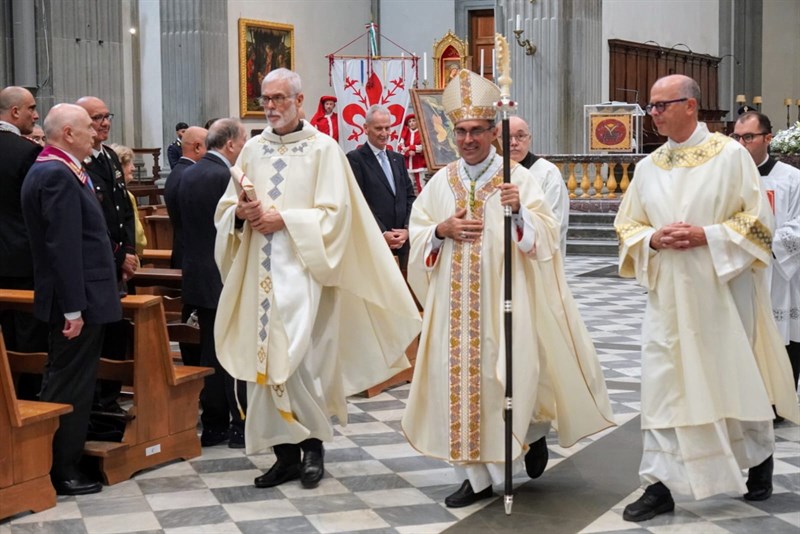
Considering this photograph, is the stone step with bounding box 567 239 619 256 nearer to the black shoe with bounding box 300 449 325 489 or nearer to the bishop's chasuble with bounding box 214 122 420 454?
the bishop's chasuble with bounding box 214 122 420 454

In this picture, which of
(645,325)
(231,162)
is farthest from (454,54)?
(645,325)

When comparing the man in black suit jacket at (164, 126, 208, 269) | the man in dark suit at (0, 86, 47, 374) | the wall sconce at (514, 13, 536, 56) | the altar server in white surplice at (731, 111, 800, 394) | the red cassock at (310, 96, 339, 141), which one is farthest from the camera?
the wall sconce at (514, 13, 536, 56)

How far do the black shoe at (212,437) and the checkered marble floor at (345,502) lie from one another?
0.21 feet

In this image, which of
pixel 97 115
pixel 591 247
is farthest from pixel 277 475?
pixel 591 247

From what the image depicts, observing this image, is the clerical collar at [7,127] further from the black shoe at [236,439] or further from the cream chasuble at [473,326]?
the cream chasuble at [473,326]

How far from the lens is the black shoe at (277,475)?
497 centimetres

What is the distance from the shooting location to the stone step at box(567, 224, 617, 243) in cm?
1503

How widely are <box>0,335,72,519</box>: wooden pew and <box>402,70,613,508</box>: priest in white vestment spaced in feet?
4.72

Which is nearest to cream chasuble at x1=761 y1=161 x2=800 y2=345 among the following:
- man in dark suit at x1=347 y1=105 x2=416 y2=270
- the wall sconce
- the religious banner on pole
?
man in dark suit at x1=347 y1=105 x2=416 y2=270

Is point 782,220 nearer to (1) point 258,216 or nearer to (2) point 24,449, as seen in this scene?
(1) point 258,216

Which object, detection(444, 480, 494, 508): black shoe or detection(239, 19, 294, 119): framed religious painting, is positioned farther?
detection(239, 19, 294, 119): framed religious painting

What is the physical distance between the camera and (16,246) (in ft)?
18.0

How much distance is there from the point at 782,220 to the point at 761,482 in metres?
1.76

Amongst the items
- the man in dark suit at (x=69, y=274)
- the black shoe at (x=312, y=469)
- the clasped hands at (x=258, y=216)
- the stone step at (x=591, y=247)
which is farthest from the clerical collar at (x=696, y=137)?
the stone step at (x=591, y=247)
